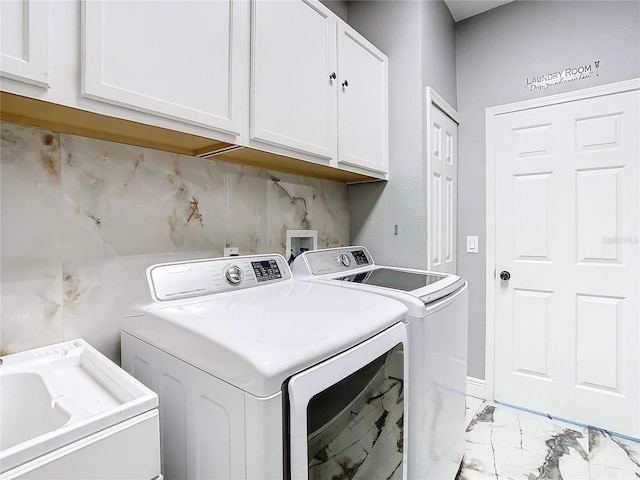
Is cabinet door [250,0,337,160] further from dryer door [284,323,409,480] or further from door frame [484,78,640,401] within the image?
door frame [484,78,640,401]

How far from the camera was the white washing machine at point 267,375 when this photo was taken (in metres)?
0.70

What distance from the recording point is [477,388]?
2.55m

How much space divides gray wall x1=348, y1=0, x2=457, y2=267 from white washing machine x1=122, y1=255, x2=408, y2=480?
96 cm

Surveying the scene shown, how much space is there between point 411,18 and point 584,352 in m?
2.37

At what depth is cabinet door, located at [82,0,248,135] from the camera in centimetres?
84

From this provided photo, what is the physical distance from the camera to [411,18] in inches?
79.5

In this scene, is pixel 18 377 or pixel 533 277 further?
pixel 533 277

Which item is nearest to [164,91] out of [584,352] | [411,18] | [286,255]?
[286,255]

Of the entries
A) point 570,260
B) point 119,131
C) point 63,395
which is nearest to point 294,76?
point 119,131

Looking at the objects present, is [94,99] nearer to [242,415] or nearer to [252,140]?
[252,140]

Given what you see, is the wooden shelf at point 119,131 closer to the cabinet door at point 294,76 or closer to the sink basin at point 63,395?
the cabinet door at point 294,76

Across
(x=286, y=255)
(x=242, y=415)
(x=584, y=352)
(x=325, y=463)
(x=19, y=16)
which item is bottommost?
(x=584, y=352)

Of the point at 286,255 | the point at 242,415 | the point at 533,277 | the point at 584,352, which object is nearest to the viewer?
the point at 242,415

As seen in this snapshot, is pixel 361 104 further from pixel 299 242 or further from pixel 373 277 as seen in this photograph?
pixel 373 277
